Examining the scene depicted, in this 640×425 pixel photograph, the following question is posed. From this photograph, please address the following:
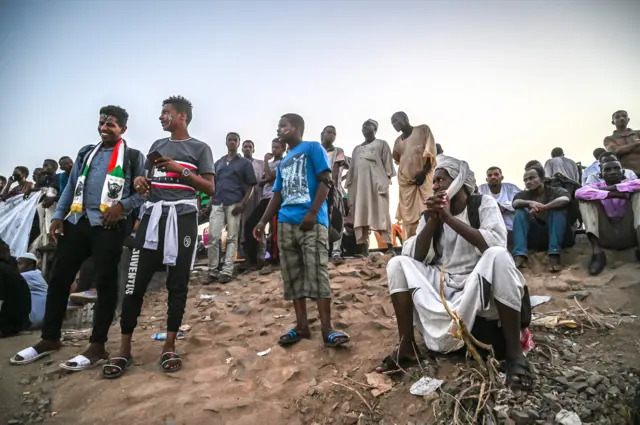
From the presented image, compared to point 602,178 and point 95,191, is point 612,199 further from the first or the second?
point 95,191

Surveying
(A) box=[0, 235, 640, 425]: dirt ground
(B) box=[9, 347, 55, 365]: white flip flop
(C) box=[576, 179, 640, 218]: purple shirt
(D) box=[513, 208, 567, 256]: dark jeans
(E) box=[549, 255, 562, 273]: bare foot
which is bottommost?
(A) box=[0, 235, 640, 425]: dirt ground

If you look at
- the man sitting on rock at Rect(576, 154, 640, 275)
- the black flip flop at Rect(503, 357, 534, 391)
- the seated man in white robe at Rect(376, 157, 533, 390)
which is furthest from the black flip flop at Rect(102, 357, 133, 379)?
the man sitting on rock at Rect(576, 154, 640, 275)

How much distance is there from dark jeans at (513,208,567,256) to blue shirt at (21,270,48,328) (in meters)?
5.76

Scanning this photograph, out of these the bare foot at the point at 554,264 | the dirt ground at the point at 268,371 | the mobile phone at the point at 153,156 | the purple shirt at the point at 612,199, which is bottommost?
the dirt ground at the point at 268,371

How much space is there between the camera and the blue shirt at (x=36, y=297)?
4395 millimetres

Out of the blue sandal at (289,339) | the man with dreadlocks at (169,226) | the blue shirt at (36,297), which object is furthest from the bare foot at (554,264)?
the blue shirt at (36,297)

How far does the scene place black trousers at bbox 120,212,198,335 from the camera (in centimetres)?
296

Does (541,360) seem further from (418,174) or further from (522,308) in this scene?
(418,174)

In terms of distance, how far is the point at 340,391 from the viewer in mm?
2412

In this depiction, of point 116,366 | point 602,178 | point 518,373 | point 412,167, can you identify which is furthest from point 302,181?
point 602,178

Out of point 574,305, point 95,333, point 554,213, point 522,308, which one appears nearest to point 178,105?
point 95,333

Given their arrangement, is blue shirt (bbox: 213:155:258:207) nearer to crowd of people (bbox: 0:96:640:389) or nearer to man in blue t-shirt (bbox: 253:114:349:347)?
crowd of people (bbox: 0:96:640:389)

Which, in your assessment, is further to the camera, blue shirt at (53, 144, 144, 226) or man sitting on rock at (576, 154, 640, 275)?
man sitting on rock at (576, 154, 640, 275)

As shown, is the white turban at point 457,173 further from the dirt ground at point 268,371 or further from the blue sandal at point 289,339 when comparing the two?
the blue sandal at point 289,339
